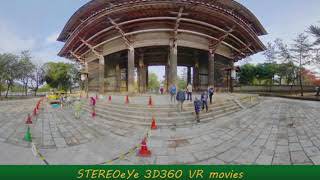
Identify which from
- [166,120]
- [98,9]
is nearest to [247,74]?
[98,9]

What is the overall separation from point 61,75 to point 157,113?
4054 centimetres

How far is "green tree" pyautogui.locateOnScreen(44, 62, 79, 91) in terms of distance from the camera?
42469 mm

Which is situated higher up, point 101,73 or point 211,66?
point 211,66

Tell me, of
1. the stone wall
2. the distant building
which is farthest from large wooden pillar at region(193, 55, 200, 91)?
the stone wall

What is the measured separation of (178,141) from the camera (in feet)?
22.5

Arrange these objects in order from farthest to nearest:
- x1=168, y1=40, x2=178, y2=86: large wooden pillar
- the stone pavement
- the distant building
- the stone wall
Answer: the stone wall < x1=168, y1=40, x2=178, y2=86: large wooden pillar < the distant building < the stone pavement

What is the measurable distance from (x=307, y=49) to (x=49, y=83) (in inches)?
1943

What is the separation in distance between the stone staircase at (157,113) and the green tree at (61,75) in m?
35.6

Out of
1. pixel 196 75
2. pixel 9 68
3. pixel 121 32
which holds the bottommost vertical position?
pixel 196 75

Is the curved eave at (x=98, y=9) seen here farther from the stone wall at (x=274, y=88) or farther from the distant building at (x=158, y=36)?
the stone wall at (x=274, y=88)

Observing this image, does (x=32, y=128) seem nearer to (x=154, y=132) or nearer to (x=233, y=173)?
(x=154, y=132)

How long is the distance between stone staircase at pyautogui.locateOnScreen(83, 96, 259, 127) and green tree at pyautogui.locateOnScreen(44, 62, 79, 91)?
35.6m

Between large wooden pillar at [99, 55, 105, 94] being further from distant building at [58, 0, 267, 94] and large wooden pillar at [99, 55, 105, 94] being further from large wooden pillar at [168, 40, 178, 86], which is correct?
large wooden pillar at [168, 40, 178, 86]

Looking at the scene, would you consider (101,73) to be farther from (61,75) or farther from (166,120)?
(61,75)
